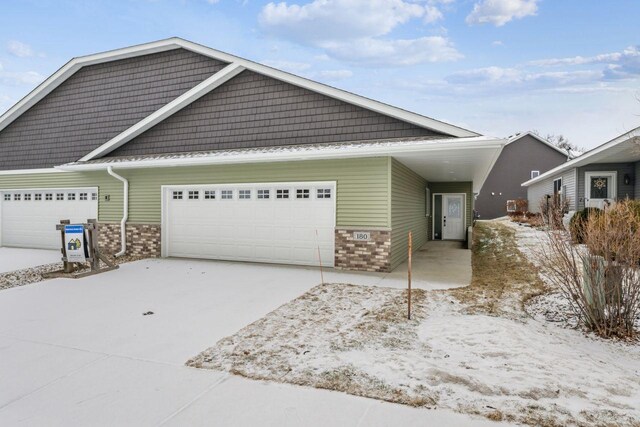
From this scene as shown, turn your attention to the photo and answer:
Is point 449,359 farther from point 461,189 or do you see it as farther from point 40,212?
point 40,212

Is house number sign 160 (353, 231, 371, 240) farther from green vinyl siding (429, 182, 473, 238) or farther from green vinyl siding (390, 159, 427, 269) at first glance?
green vinyl siding (429, 182, 473, 238)

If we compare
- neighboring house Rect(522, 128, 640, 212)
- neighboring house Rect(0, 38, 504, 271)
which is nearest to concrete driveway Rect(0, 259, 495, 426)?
neighboring house Rect(0, 38, 504, 271)

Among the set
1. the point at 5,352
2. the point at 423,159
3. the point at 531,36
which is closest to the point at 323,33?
the point at 531,36

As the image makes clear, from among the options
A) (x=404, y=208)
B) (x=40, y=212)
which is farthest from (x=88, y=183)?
(x=404, y=208)

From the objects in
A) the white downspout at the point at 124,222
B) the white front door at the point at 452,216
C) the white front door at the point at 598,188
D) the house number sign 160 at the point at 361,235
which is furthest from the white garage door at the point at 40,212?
the white front door at the point at 598,188

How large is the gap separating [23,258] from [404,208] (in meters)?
12.2

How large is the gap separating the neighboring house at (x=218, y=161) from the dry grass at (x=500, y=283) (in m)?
2.24

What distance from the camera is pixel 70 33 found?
16.4 m

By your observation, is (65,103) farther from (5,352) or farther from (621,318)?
(621,318)

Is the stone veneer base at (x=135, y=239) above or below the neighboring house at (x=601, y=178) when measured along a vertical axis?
below

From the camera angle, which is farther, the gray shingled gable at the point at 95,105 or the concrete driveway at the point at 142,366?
the gray shingled gable at the point at 95,105

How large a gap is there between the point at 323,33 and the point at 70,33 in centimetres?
1149

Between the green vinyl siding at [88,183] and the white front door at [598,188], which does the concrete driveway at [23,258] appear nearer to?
the green vinyl siding at [88,183]

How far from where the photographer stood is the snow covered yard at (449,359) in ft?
9.76
